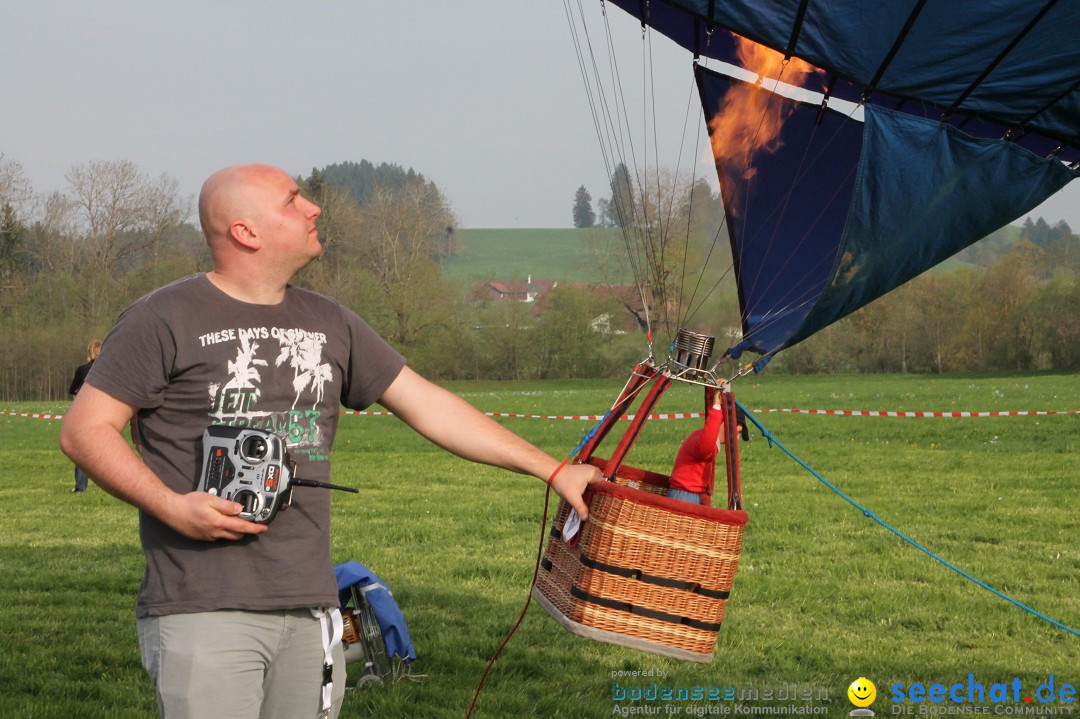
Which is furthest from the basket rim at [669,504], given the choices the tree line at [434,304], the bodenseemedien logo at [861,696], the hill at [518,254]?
the hill at [518,254]

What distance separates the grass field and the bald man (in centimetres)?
226

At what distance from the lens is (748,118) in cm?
552

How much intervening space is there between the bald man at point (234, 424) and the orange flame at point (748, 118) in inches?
110

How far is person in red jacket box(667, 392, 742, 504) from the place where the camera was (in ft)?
13.4

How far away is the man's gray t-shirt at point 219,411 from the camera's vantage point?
110 inches

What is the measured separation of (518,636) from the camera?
6.23m

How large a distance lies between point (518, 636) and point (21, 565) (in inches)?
174

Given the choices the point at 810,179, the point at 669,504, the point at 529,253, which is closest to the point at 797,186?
the point at 810,179

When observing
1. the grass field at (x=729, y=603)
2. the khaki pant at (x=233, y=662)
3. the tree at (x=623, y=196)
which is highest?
the tree at (x=623, y=196)

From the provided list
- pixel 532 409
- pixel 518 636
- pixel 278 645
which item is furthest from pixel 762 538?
pixel 532 409

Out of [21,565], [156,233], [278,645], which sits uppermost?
[156,233]

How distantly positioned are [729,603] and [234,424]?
4.71 metres

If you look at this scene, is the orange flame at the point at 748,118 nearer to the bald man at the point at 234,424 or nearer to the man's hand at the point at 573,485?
the man's hand at the point at 573,485

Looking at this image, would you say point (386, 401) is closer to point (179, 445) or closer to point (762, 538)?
point (179, 445)
